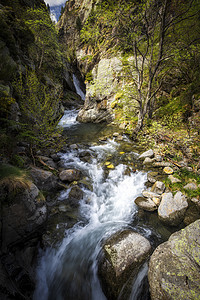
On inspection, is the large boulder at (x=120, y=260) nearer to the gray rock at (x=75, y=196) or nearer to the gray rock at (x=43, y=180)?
the gray rock at (x=75, y=196)

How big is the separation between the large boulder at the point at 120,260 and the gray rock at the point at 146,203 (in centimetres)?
116

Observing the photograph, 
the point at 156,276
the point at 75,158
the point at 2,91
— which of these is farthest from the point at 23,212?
the point at 2,91

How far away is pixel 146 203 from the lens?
3967 millimetres

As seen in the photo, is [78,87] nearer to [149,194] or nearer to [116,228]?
[149,194]

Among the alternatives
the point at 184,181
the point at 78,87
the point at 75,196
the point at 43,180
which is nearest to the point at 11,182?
the point at 43,180

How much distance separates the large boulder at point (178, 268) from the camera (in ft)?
5.52

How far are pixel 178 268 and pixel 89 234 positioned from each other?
228cm

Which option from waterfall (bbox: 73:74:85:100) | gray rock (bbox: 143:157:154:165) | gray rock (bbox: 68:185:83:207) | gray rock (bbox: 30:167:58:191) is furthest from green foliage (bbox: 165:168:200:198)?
waterfall (bbox: 73:74:85:100)

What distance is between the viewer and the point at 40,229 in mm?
3148

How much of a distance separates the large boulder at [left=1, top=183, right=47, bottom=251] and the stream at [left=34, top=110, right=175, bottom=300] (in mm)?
731

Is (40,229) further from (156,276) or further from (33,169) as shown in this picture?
(156,276)

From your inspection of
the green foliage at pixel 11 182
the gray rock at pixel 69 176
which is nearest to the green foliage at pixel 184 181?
the gray rock at pixel 69 176

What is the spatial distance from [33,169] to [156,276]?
4267 mm

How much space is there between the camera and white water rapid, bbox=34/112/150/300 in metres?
2.53
